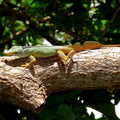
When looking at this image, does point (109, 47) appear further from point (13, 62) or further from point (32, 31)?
point (32, 31)

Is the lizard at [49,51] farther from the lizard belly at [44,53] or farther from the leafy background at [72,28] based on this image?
the leafy background at [72,28]

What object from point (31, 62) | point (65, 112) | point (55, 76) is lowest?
point (65, 112)

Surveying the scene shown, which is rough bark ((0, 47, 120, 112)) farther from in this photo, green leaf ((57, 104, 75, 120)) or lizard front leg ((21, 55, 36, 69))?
green leaf ((57, 104, 75, 120))

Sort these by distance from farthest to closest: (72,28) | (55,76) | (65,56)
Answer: (72,28) → (65,56) → (55,76)

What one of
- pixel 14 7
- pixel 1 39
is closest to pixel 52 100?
pixel 14 7

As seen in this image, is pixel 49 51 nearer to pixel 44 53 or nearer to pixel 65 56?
pixel 44 53

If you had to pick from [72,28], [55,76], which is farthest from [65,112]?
[72,28]
